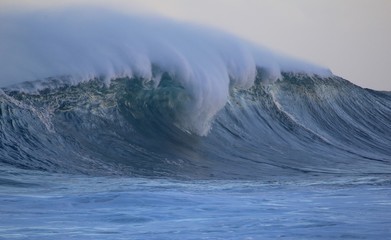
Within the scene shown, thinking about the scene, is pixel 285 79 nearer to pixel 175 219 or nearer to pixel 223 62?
pixel 223 62

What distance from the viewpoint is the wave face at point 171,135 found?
1077 centimetres

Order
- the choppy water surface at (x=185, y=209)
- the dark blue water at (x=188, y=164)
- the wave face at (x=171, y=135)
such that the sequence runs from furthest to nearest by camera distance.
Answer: the wave face at (x=171, y=135) → the dark blue water at (x=188, y=164) → the choppy water surface at (x=185, y=209)

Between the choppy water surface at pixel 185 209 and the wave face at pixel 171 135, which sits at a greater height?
the wave face at pixel 171 135

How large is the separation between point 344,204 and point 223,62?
7.63m

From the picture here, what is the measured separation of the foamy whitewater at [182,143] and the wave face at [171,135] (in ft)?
0.09

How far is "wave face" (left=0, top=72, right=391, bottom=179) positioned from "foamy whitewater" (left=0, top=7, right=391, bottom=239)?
0.03m

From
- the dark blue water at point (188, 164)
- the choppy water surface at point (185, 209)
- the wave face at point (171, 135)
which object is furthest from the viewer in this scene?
the wave face at point (171, 135)

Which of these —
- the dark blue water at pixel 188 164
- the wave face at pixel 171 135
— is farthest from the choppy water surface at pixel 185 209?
the wave face at pixel 171 135

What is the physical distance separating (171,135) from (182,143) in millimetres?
A: 254

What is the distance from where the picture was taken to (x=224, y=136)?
13.2 meters

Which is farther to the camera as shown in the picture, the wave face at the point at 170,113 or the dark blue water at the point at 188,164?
the wave face at the point at 170,113

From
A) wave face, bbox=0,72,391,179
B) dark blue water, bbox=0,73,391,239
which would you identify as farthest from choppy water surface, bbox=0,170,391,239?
wave face, bbox=0,72,391,179

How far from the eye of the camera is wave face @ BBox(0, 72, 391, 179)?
1077 centimetres

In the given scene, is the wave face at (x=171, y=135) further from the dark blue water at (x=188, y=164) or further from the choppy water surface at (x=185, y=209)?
the choppy water surface at (x=185, y=209)
